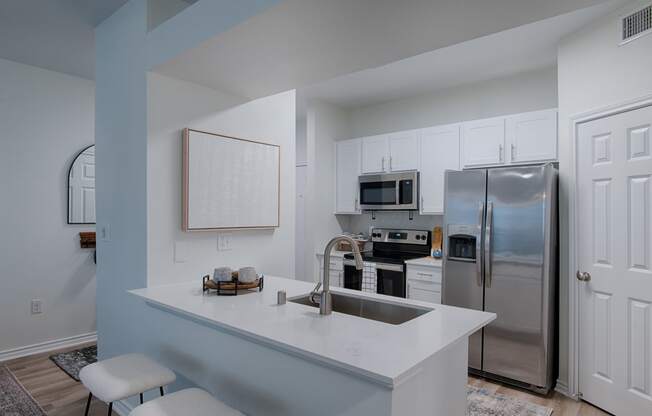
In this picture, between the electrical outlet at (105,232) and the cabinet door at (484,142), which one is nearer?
the electrical outlet at (105,232)

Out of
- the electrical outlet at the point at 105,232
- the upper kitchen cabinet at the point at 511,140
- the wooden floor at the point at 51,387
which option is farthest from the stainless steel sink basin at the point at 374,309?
the upper kitchen cabinet at the point at 511,140

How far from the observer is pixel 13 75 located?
3379mm

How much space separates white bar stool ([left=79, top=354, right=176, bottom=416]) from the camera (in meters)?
1.55

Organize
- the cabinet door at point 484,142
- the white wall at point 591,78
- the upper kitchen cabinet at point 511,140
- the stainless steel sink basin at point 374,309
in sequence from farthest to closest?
1. the cabinet door at point 484,142
2. the upper kitchen cabinet at point 511,140
3. the white wall at point 591,78
4. the stainless steel sink basin at point 374,309

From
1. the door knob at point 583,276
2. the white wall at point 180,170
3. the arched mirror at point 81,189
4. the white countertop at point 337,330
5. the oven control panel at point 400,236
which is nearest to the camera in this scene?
the white countertop at point 337,330

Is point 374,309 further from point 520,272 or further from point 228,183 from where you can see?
point 520,272

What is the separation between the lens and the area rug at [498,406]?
2.53 meters

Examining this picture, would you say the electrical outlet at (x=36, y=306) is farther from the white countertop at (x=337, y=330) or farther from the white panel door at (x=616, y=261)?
the white panel door at (x=616, y=261)

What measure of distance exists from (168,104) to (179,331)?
1278 mm

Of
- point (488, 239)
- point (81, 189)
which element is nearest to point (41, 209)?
point (81, 189)

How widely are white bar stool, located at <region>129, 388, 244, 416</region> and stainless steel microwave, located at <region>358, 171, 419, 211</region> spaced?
297 cm

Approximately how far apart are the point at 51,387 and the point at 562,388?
3758 mm

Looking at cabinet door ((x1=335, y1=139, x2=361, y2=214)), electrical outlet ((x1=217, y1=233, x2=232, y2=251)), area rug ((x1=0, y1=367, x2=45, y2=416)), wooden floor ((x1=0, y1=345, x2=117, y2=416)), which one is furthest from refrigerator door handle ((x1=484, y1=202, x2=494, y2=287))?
area rug ((x1=0, y1=367, x2=45, y2=416))

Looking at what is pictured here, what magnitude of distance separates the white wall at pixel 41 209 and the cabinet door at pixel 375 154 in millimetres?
2879
